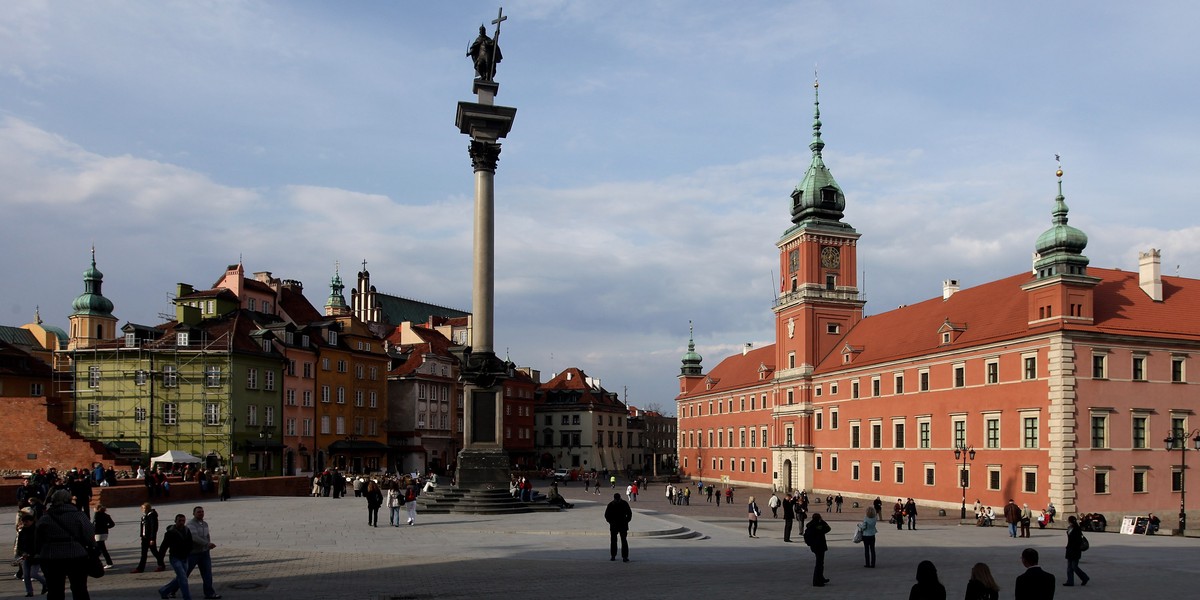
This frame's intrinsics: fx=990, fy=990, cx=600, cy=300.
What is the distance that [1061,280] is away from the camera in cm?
5291

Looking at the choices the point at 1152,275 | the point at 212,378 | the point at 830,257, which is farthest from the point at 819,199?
the point at 212,378

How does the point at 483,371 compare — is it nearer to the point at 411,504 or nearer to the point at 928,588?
the point at 411,504

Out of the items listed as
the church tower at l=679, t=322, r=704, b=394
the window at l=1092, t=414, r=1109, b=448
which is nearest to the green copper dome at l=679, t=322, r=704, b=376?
the church tower at l=679, t=322, r=704, b=394

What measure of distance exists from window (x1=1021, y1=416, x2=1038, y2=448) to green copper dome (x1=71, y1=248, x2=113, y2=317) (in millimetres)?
72343

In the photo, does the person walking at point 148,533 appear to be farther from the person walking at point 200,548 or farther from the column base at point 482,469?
the column base at point 482,469

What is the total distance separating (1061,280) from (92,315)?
7407cm

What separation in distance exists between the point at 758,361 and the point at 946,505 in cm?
4434

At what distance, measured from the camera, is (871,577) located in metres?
21.9

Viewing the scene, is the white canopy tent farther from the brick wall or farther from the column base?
the column base

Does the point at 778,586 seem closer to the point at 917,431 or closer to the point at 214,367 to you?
the point at 917,431

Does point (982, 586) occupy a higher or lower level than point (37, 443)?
higher

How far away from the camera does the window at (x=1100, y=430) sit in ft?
171

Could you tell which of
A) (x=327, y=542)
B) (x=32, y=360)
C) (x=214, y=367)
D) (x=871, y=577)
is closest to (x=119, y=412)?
(x=214, y=367)

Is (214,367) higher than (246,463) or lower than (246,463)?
higher
